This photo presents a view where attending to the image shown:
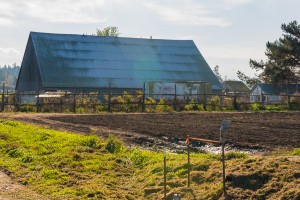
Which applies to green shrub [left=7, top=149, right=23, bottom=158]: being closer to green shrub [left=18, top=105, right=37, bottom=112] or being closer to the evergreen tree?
green shrub [left=18, top=105, right=37, bottom=112]

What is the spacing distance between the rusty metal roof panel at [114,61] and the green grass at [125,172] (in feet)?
115

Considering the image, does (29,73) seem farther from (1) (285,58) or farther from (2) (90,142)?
(2) (90,142)

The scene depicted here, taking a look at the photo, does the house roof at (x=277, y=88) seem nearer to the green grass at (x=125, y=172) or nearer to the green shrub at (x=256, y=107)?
the green shrub at (x=256, y=107)

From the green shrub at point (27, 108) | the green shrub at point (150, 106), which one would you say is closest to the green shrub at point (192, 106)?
the green shrub at point (150, 106)

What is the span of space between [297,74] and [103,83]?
67.0 feet

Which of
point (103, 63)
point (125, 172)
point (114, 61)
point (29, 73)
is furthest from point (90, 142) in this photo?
point (29, 73)

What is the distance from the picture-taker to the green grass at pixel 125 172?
31.1ft

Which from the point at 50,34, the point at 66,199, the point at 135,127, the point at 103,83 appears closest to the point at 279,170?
the point at 66,199

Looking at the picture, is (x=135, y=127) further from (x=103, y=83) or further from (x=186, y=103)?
(x=103, y=83)

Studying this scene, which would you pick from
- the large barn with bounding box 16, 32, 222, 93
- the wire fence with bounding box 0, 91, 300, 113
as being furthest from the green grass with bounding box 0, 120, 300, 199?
the large barn with bounding box 16, 32, 222, 93

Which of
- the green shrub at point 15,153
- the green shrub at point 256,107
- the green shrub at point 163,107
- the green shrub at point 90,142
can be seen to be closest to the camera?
the green shrub at point 15,153

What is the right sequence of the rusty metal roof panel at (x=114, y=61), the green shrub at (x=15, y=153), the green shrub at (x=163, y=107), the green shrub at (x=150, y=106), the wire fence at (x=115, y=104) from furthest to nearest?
the rusty metal roof panel at (x=114, y=61), the green shrub at (x=150, y=106), the green shrub at (x=163, y=107), the wire fence at (x=115, y=104), the green shrub at (x=15, y=153)

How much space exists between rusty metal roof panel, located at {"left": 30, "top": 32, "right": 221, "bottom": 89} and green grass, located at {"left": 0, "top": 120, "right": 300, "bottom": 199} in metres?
35.1

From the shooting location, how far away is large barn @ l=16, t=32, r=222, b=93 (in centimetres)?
5200
